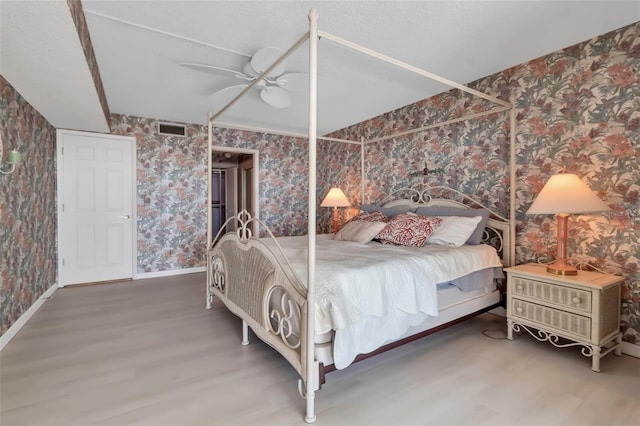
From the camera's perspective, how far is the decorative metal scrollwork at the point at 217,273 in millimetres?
2998

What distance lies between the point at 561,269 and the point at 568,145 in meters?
1.05

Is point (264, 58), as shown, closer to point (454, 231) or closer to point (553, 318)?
point (454, 231)

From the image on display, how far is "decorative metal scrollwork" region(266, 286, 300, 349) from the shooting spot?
180 cm

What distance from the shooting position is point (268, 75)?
2471 millimetres

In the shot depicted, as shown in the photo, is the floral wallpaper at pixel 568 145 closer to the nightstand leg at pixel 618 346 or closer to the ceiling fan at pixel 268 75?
the nightstand leg at pixel 618 346

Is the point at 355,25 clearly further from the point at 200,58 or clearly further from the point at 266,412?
the point at 266,412

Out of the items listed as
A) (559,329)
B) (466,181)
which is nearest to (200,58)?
(466,181)

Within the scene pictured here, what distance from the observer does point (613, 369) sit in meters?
2.11

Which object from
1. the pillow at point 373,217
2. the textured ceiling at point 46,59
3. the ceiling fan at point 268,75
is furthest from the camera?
the pillow at point 373,217

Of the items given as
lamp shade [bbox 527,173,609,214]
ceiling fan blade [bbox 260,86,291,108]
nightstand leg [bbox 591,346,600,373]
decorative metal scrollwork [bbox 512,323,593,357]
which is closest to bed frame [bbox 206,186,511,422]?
decorative metal scrollwork [bbox 512,323,593,357]

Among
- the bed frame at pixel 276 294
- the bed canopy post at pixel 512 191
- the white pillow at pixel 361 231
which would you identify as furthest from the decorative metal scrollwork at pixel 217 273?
the bed canopy post at pixel 512 191

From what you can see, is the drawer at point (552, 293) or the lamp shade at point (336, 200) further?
the lamp shade at point (336, 200)

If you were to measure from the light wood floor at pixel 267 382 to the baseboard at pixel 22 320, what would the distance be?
0.06 m

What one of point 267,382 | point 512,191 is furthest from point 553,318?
point 267,382
